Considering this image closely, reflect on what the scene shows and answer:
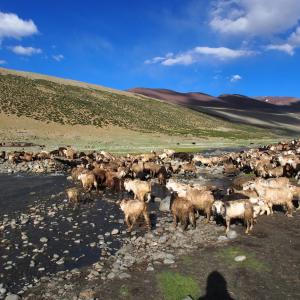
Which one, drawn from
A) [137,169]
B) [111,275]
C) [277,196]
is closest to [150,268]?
[111,275]

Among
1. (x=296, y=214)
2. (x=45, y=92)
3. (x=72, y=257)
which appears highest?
(x=45, y=92)

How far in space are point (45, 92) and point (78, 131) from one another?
32.1 m

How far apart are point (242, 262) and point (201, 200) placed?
4372 mm

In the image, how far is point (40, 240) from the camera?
1276 centimetres

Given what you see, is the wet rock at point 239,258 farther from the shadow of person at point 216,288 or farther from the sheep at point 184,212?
the sheep at point 184,212

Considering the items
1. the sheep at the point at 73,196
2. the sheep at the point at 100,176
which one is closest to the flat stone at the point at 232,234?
the sheep at the point at 73,196

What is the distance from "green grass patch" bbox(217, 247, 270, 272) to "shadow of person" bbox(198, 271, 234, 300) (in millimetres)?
792

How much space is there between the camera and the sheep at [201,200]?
1459cm

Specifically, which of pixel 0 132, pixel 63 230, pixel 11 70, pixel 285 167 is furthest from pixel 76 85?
pixel 63 230

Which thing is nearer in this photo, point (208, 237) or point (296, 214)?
point (208, 237)

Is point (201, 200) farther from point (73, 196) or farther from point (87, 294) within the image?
point (87, 294)

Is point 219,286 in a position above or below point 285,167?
below

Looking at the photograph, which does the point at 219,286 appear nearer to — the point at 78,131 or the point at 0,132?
the point at 0,132

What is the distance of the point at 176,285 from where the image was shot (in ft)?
31.0
